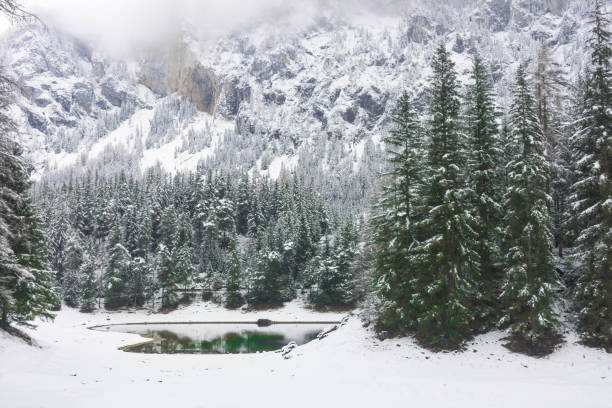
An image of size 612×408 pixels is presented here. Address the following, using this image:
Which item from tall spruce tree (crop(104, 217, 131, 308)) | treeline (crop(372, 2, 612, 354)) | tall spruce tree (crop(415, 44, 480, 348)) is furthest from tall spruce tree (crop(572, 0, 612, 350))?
tall spruce tree (crop(104, 217, 131, 308))

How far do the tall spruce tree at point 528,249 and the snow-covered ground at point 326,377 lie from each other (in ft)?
4.31

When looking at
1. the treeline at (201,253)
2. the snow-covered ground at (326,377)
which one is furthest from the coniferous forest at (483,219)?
the treeline at (201,253)

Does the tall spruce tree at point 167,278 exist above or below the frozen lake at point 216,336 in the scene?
above

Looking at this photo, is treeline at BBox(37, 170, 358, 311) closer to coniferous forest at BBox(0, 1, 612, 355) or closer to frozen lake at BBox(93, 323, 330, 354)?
frozen lake at BBox(93, 323, 330, 354)

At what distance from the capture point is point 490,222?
2581cm

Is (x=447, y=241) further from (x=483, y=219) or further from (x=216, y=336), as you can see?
(x=216, y=336)

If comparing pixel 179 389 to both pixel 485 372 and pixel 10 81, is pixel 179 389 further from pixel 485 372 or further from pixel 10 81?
pixel 485 372

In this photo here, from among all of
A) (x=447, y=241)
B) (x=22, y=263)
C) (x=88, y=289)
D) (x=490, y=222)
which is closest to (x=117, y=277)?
(x=88, y=289)

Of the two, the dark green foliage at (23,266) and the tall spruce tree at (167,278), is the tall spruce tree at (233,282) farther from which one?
the dark green foliage at (23,266)

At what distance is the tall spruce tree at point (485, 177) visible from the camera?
2445cm

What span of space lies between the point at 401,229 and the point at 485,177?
21.1 feet

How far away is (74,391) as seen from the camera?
15.6m

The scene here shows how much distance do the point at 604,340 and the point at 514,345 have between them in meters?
4.18

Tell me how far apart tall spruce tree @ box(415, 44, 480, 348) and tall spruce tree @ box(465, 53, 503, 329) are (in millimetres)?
729
